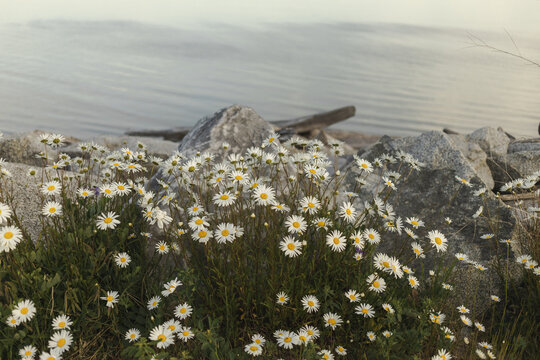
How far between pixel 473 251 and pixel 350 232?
5.94ft

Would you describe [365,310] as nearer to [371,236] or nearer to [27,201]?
[371,236]

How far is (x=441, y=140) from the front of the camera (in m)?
5.46

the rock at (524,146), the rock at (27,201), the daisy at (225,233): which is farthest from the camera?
the rock at (524,146)

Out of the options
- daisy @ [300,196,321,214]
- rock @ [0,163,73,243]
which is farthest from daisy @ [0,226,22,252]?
daisy @ [300,196,321,214]

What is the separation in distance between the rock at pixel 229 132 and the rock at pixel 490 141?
3.97m

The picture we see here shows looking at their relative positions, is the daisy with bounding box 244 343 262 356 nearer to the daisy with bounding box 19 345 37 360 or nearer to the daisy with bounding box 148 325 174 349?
the daisy with bounding box 148 325 174 349

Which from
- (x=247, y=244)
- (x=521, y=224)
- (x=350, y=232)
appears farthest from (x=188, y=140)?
(x=521, y=224)

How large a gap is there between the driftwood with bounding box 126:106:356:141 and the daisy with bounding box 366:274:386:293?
29.8ft

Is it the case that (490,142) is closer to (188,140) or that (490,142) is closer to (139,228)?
(188,140)

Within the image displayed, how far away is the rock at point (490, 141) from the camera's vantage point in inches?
284

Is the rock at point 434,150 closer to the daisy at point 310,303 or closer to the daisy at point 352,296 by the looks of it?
the daisy at point 352,296

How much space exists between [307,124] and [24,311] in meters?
10.2

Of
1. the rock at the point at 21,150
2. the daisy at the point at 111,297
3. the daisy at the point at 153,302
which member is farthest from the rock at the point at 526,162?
the rock at the point at 21,150

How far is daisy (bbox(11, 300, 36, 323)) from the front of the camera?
292cm
